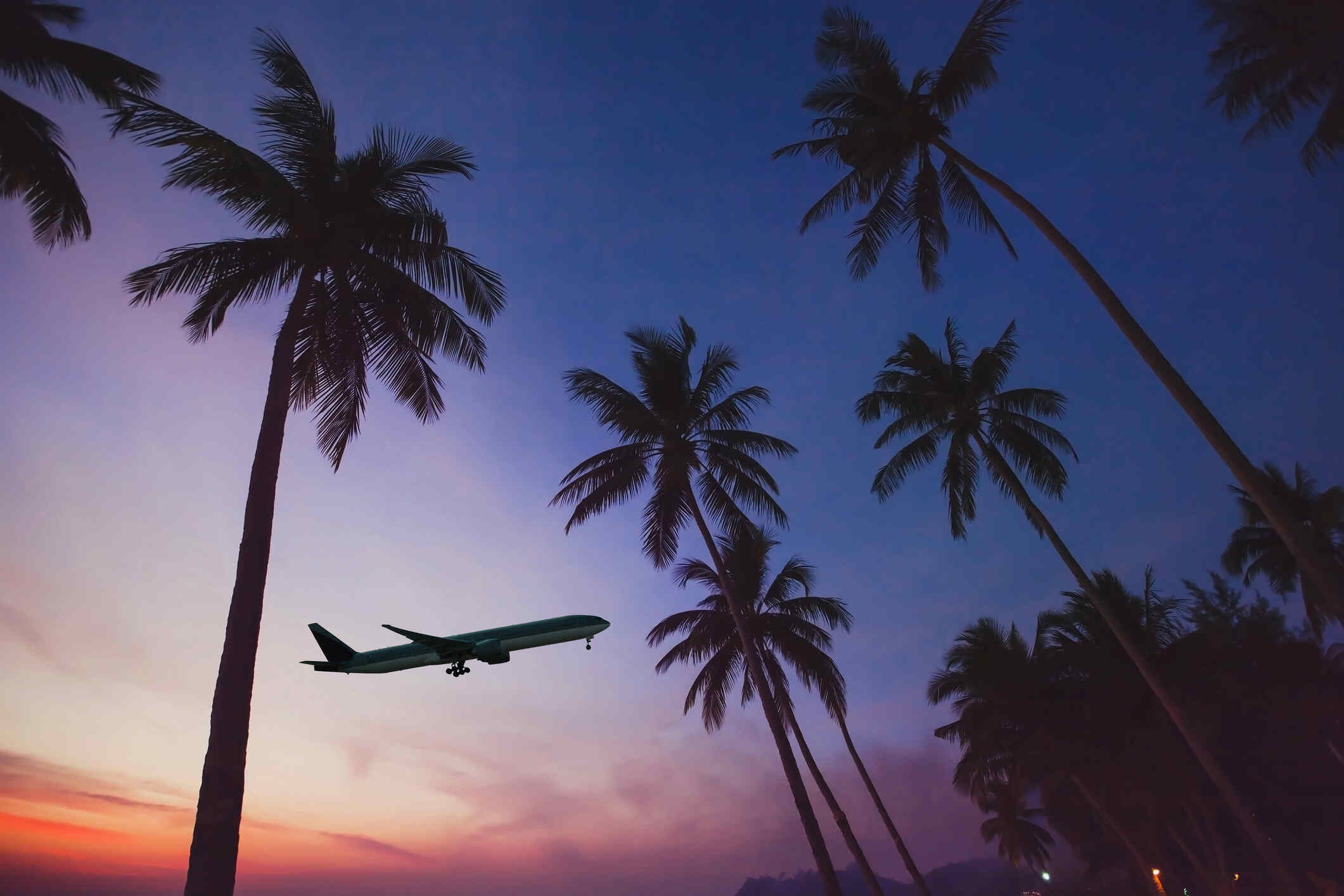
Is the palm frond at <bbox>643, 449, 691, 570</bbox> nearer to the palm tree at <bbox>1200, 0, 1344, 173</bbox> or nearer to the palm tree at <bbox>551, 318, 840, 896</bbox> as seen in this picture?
the palm tree at <bbox>551, 318, 840, 896</bbox>

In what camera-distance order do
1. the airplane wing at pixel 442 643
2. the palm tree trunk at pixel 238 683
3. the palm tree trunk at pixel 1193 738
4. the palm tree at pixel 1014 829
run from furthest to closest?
1. the palm tree at pixel 1014 829
2. the palm tree trunk at pixel 1193 738
3. the airplane wing at pixel 442 643
4. the palm tree trunk at pixel 238 683

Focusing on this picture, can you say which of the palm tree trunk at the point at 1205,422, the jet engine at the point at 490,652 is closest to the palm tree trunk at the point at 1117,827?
the palm tree trunk at the point at 1205,422

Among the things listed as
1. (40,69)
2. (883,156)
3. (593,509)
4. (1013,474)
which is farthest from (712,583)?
(40,69)

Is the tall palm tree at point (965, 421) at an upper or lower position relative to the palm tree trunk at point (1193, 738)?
upper

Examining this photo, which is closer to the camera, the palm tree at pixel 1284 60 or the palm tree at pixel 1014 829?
the palm tree at pixel 1284 60

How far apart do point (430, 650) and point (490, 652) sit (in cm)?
115

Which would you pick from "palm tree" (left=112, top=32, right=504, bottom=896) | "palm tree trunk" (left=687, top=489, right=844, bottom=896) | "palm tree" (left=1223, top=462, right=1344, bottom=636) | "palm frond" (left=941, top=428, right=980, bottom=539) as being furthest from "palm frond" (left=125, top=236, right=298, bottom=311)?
"palm tree" (left=1223, top=462, right=1344, bottom=636)

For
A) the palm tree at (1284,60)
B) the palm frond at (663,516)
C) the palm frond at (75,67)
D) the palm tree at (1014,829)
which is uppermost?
the palm tree at (1284,60)

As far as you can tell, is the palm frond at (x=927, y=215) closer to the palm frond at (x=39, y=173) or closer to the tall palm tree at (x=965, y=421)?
the tall palm tree at (x=965, y=421)

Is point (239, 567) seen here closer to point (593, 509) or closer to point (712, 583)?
point (593, 509)

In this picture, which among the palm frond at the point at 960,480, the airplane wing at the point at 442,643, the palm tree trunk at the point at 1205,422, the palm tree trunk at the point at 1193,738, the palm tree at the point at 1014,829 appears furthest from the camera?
the palm tree at the point at 1014,829

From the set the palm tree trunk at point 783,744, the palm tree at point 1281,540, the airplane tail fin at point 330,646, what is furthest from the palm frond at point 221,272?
the palm tree at point 1281,540

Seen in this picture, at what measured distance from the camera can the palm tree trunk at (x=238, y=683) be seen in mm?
7684

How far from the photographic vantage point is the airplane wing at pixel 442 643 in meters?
11.6
